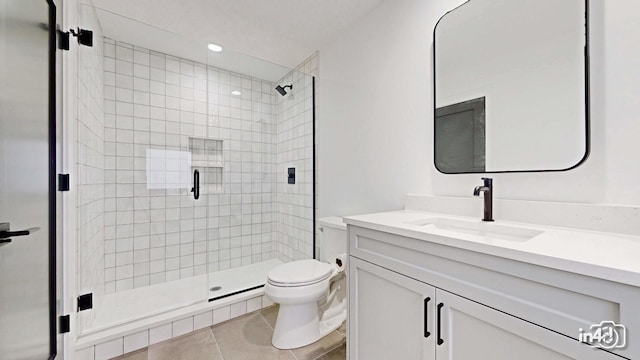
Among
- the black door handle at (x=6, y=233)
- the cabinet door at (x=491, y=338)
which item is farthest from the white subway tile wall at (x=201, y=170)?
the cabinet door at (x=491, y=338)

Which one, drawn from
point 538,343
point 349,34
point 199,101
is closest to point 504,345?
point 538,343

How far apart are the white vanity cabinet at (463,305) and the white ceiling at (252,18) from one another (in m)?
1.66

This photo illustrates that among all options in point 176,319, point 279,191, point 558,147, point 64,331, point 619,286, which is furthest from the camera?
point 279,191

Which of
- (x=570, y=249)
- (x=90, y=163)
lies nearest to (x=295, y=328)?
(x=570, y=249)

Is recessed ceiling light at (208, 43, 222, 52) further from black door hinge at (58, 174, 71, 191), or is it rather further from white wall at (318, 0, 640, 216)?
black door hinge at (58, 174, 71, 191)

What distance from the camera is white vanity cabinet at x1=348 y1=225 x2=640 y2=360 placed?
0.59m

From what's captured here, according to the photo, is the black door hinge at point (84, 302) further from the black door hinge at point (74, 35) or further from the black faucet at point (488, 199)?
the black faucet at point (488, 199)

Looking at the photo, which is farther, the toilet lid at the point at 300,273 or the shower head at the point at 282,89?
the shower head at the point at 282,89

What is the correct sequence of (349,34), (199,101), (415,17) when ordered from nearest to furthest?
(415,17) < (349,34) < (199,101)

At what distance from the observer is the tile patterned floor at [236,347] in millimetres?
1558

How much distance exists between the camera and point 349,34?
2.10m

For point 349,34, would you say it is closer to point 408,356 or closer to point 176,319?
point 408,356

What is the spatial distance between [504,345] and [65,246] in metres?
1.92

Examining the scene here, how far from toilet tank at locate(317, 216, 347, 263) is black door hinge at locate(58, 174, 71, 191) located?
5.02 ft
